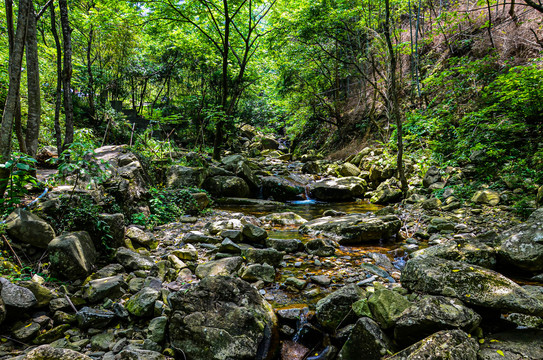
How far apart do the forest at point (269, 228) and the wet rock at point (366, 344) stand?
0.01m

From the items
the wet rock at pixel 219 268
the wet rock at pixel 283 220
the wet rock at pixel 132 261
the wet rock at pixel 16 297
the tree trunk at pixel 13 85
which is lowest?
the wet rock at pixel 283 220

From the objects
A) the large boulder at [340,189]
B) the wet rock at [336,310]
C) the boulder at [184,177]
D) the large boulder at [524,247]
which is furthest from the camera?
the large boulder at [340,189]

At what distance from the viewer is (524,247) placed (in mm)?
3322

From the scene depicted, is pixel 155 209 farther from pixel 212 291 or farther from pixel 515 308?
pixel 515 308

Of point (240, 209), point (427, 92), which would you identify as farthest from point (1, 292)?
point (427, 92)

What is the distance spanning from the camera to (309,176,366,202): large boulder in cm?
977

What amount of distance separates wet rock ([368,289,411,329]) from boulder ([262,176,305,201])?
25.8 feet

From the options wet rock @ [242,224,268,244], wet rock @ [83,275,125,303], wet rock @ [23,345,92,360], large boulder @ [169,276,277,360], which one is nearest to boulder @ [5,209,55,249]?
wet rock @ [83,275,125,303]

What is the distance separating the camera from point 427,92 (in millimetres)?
11391

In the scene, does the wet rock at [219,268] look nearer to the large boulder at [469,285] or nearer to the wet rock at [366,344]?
the wet rock at [366,344]

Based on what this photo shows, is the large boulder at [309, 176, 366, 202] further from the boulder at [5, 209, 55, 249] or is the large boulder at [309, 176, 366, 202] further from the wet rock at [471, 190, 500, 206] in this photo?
the boulder at [5, 209, 55, 249]

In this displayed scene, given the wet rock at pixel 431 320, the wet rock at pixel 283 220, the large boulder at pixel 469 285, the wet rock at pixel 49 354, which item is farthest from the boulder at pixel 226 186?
the wet rock at pixel 431 320

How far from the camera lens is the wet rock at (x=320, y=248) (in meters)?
4.58

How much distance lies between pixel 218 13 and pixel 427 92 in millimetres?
9886
